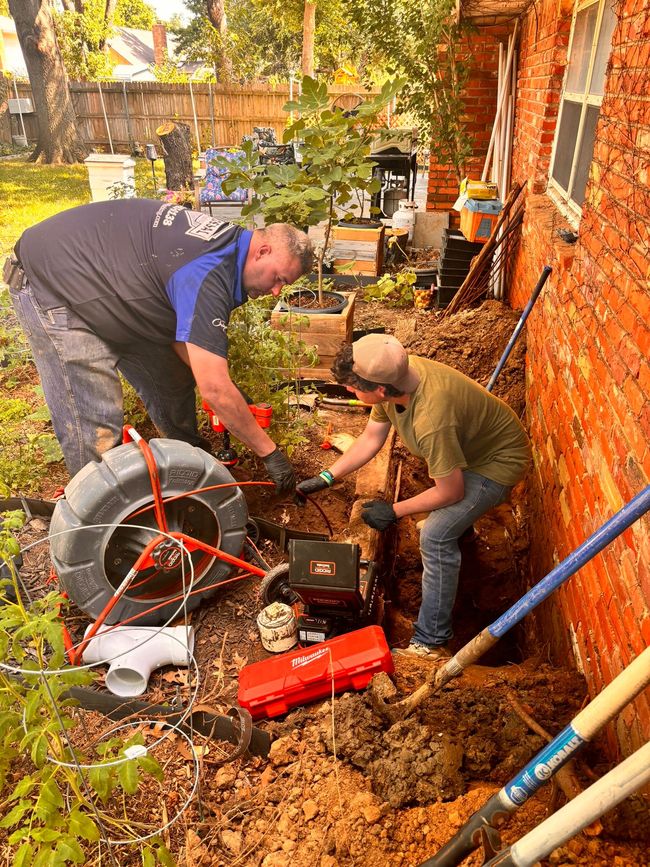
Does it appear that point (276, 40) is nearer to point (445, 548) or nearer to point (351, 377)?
point (351, 377)

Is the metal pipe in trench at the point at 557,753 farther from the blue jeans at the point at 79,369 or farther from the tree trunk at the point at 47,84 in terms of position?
the tree trunk at the point at 47,84

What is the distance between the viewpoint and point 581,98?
13.2 feet

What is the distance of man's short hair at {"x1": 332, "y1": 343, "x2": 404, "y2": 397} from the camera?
2572 millimetres

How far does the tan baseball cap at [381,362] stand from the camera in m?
2.48

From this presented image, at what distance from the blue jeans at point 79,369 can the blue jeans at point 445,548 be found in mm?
1798

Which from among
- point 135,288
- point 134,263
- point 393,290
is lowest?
point 393,290

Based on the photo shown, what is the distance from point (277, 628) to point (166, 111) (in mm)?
21894

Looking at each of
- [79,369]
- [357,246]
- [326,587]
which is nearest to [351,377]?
[326,587]

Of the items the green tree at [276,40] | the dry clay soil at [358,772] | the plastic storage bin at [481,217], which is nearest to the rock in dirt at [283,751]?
the dry clay soil at [358,772]

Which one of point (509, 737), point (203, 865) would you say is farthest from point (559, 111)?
point (203, 865)

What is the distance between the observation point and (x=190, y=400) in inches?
147

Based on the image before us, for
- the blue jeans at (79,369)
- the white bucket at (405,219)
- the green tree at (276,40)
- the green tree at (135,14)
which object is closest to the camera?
the blue jeans at (79,369)

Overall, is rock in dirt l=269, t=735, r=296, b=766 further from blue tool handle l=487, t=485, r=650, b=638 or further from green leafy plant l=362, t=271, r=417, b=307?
green leafy plant l=362, t=271, r=417, b=307

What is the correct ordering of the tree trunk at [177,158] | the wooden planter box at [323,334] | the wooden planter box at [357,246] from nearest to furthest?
the wooden planter box at [323,334], the wooden planter box at [357,246], the tree trunk at [177,158]
